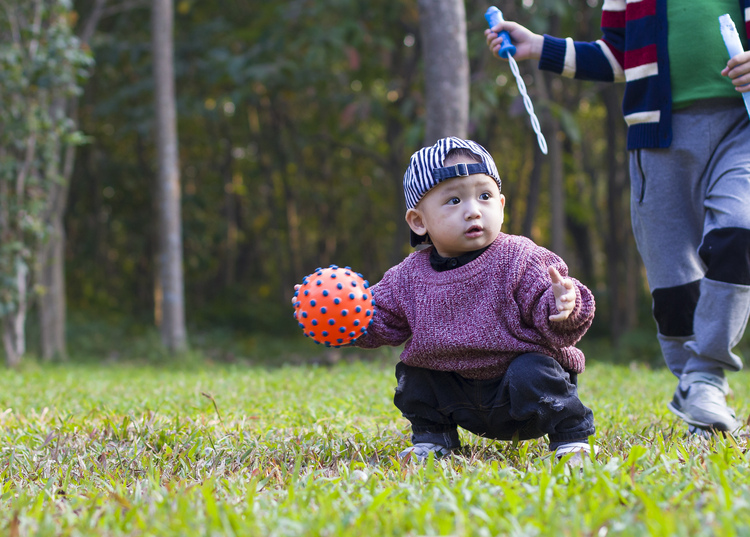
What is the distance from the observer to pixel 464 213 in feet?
7.55

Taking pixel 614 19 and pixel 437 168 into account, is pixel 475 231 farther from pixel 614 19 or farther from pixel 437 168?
pixel 614 19

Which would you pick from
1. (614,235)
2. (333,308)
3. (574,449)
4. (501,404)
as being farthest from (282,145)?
(574,449)

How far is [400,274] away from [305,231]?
781 inches

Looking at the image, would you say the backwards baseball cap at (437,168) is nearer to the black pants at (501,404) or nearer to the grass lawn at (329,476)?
the black pants at (501,404)

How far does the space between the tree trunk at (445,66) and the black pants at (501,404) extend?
12.5 feet

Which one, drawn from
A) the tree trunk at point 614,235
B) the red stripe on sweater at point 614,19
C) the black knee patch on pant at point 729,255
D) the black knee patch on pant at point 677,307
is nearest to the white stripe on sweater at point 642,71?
the red stripe on sweater at point 614,19

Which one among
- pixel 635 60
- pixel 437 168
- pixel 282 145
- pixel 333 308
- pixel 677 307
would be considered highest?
pixel 282 145

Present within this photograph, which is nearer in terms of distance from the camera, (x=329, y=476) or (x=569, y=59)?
(x=329, y=476)

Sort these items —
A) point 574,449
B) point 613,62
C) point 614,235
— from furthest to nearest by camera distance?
point 614,235
point 613,62
point 574,449

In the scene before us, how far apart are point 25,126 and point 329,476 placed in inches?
262

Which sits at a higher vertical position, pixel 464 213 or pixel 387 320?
pixel 464 213

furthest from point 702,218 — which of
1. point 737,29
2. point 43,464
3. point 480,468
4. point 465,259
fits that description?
point 43,464

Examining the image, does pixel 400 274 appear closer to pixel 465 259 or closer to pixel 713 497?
pixel 465 259

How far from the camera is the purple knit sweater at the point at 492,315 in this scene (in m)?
2.20
